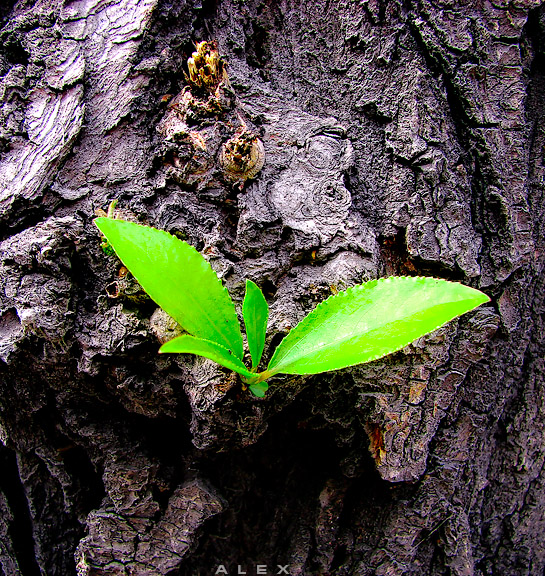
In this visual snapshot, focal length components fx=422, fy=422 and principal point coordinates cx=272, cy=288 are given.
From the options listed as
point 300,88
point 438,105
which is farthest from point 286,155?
point 438,105

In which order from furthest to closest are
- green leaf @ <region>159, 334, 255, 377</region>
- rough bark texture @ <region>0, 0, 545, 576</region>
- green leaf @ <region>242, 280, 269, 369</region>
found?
rough bark texture @ <region>0, 0, 545, 576</region> < green leaf @ <region>242, 280, 269, 369</region> < green leaf @ <region>159, 334, 255, 377</region>

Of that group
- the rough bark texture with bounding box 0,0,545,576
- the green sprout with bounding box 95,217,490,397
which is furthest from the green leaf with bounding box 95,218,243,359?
the rough bark texture with bounding box 0,0,545,576

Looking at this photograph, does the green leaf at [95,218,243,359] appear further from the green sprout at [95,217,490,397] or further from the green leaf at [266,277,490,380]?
the green leaf at [266,277,490,380]

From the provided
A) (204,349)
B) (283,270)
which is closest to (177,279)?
(204,349)

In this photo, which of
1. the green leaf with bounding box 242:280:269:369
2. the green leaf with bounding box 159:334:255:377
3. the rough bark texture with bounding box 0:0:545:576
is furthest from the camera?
the rough bark texture with bounding box 0:0:545:576

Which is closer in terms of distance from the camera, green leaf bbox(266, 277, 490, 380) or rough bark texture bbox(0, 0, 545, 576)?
green leaf bbox(266, 277, 490, 380)

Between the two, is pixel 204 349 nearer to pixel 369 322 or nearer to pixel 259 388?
pixel 259 388

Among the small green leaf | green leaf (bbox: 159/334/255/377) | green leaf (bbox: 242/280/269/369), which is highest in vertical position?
green leaf (bbox: 242/280/269/369)
